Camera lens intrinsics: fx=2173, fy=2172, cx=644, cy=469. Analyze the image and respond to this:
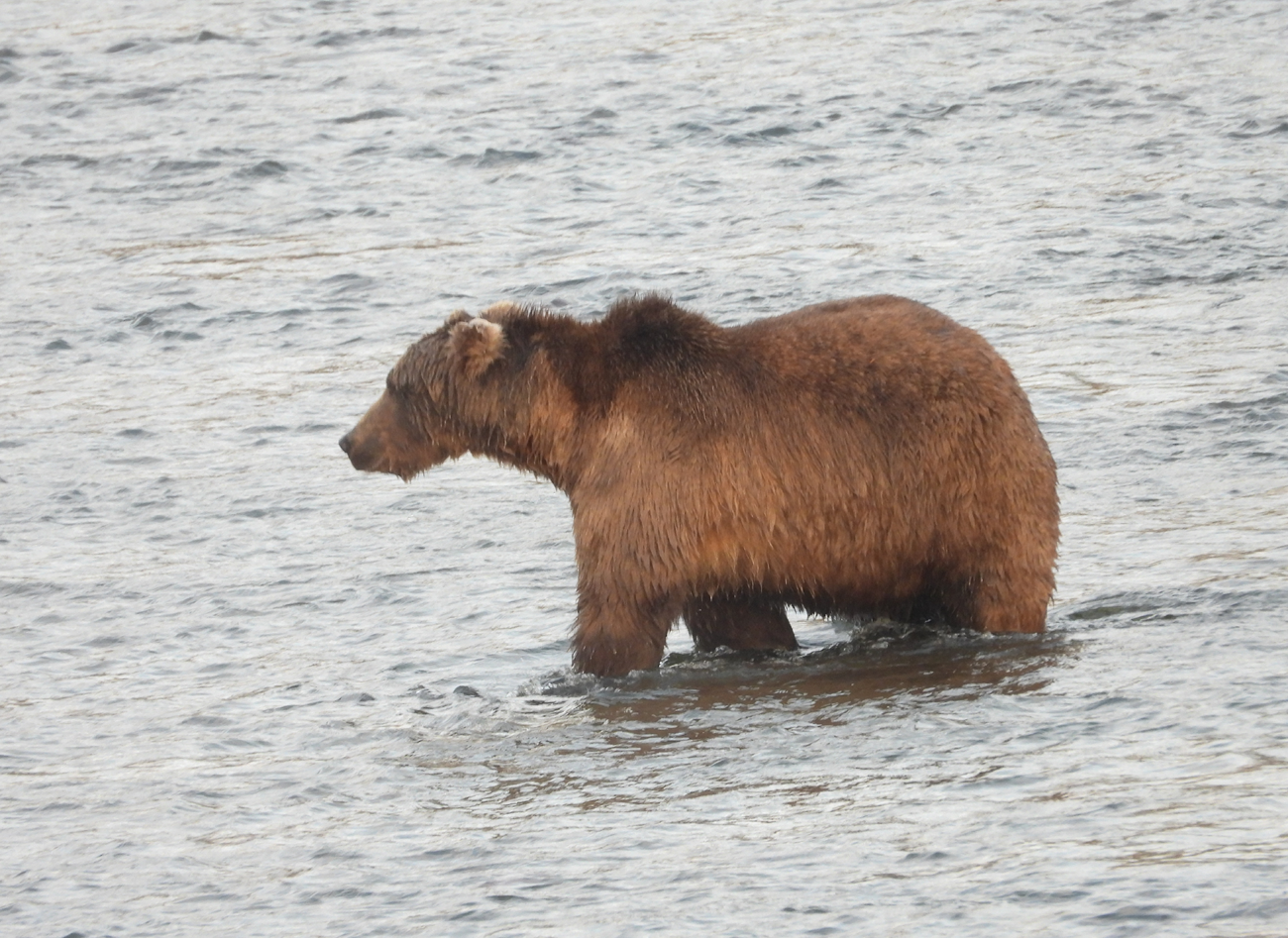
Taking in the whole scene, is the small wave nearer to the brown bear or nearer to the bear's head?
the bear's head

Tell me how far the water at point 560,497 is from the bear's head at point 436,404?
88 centimetres

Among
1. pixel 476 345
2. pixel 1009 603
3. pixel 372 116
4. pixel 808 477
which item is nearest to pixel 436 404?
pixel 476 345

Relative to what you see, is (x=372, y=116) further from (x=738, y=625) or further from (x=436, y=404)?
(x=738, y=625)

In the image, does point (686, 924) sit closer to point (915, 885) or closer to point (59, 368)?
point (915, 885)

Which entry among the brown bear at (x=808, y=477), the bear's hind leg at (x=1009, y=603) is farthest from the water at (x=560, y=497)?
the brown bear at (x=808, y=477)

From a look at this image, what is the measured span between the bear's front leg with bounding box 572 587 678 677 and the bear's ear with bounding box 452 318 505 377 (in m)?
1.04

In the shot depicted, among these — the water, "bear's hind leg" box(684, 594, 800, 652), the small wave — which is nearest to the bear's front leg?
the water

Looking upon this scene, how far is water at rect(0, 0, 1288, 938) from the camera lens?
6.28 meters

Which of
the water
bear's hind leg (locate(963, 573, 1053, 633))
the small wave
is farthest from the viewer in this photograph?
the small wave

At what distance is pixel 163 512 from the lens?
39.3ft

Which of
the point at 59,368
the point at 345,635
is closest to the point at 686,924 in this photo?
the point at 345,635

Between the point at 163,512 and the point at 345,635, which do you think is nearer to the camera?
the point at 345,635

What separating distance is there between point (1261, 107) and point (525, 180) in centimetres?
602

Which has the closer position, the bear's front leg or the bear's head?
the bear's front leg
